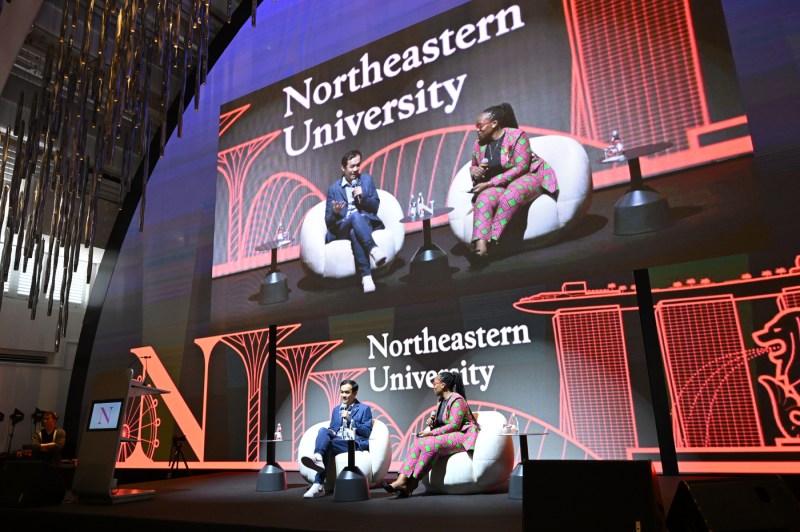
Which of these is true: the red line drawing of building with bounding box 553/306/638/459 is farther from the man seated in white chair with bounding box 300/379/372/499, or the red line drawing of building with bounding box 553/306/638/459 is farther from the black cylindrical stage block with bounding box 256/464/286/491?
the black cylindrical stage block with bounding box 256/464/286/491

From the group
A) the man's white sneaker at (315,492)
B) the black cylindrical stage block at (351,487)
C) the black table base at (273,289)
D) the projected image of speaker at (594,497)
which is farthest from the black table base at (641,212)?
the black table base at (273,289)

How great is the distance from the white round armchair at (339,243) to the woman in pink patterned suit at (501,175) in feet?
3.09

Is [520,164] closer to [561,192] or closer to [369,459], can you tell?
[561,192]

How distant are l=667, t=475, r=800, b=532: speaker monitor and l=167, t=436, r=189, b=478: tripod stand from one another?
6.85 meters

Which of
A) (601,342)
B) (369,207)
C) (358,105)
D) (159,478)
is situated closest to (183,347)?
(159,478)

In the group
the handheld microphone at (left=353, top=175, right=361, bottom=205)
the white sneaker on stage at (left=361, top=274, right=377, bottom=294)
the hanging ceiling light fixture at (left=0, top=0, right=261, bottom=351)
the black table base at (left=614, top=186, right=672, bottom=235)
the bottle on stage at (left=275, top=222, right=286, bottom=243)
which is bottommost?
the white sneaker on stage at (left=361, top=274, right=377, bottom=294)

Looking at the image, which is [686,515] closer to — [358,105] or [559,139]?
[559,139]

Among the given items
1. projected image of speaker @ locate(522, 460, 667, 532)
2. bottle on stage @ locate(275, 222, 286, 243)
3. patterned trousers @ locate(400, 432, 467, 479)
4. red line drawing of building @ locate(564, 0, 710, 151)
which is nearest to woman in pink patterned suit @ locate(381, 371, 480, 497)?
patterned trousers @ locate(400, 432, 467, 479)

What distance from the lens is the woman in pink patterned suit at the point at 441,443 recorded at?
14.2 feet

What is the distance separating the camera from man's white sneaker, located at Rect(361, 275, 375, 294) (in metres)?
6.41

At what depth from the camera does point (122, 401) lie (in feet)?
14.5

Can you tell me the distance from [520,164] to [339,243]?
2.22m

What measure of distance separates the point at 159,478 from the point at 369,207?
185 inches

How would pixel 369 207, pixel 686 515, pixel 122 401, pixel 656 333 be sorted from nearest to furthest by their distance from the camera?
pixel 686 515, pixel 122 401, pixel 656 333, pixel 369 207
